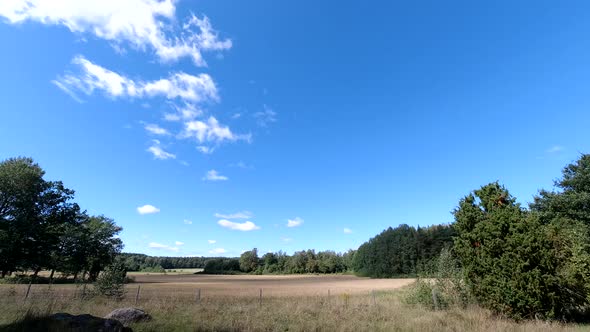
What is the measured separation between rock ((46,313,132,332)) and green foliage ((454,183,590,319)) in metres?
12.9

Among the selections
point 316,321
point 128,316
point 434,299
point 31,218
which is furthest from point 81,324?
point 31,218

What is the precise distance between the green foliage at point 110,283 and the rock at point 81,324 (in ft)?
55.6

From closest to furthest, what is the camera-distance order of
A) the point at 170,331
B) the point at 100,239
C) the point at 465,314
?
the point at 170,331 → the point at 465,314 → the point at 100,239

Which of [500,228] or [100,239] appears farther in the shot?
[100,239]

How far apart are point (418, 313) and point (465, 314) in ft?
8.71

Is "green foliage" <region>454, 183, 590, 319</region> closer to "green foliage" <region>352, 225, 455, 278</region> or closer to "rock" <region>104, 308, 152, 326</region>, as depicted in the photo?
"rock" <region>104, 308, 152, 326</region>

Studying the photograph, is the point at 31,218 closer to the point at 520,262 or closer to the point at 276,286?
the point at 276,286

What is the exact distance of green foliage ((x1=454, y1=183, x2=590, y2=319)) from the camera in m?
13.1

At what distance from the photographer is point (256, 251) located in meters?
160

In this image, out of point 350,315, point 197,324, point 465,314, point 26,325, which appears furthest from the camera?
point 350,315

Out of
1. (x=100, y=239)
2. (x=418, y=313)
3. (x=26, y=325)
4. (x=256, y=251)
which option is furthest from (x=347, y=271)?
(x=26, y=325)

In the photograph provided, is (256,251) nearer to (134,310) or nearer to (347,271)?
(347,271)

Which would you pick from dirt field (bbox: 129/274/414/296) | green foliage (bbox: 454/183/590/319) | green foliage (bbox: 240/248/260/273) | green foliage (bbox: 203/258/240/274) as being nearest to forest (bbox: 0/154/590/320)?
green foliage (bbox: 454/183/590/319)

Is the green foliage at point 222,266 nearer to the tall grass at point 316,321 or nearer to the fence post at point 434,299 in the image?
the tall grass at point 316,321
